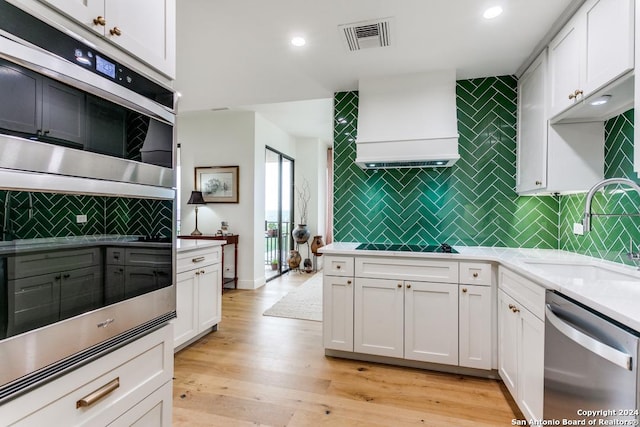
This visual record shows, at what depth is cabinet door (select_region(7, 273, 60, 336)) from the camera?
71 centimetres

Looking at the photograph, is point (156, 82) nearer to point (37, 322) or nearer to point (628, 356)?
point (37, 322)

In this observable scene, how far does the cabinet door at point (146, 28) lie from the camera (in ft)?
3.27

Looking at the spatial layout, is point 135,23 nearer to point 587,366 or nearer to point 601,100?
point 587,366

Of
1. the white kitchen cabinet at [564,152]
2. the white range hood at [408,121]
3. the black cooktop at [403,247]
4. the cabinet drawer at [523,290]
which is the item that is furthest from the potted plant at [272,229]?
the white kitchen cabinet at [564,152]

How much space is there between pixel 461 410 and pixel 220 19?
9.63 feet

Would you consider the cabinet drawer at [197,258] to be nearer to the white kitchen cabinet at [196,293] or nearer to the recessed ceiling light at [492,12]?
the white kitchen cabinet at [196,293]

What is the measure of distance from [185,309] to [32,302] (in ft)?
6.69

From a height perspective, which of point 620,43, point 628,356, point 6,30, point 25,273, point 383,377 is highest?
point 620,43

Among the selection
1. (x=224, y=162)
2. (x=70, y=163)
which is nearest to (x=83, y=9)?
(x=70, y=163)

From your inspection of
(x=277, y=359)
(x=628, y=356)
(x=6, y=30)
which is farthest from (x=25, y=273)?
(x=277, y=359)

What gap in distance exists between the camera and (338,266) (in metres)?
2.55

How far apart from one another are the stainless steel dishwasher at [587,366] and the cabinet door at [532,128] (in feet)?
4.03

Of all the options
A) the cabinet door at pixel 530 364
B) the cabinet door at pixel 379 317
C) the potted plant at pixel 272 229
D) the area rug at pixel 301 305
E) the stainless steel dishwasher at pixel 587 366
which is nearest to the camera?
the stainless steel dishwasher at pixel 587 366

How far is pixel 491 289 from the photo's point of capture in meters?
2.25
